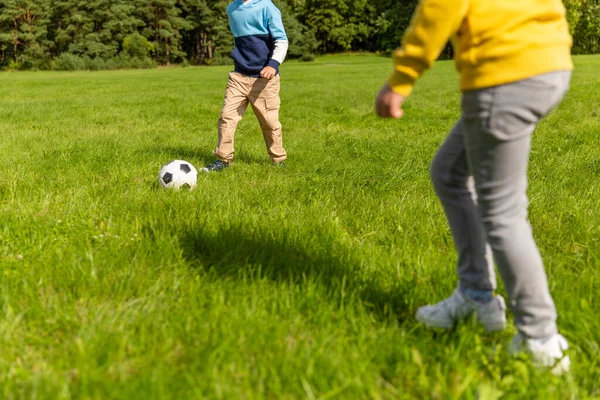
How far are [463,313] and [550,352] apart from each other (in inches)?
14.9

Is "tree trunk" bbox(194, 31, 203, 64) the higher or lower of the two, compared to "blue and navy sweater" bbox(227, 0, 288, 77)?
lower

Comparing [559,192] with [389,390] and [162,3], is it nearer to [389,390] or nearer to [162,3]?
[389,390]

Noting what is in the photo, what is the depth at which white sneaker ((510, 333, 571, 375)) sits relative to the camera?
6.26 ft

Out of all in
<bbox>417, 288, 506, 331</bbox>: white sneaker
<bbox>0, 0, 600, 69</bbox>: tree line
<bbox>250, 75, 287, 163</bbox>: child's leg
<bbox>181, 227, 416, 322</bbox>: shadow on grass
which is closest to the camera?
<bbox>417, 288, 506, 331</bbox>: white sneaker

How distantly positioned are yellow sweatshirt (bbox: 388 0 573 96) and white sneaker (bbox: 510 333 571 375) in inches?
35.8

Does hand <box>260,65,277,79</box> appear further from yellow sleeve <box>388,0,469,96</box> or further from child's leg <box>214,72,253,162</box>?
yellow sleeve <box>388,0,469,96</box>

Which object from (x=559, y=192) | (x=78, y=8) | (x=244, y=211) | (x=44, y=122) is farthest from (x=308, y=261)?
(x=78, y=8)

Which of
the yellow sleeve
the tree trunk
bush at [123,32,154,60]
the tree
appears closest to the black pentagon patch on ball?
the yellow sleeve

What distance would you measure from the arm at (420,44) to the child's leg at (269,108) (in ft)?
12.9

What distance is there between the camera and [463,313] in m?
2.23

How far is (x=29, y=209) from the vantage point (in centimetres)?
364

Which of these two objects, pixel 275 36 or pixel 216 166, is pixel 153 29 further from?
pixel 216 166

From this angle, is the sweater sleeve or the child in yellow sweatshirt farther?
the sweater sleeve

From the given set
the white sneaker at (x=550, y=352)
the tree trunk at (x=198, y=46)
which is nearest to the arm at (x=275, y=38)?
the white sneaker at (x=550, y=352)
